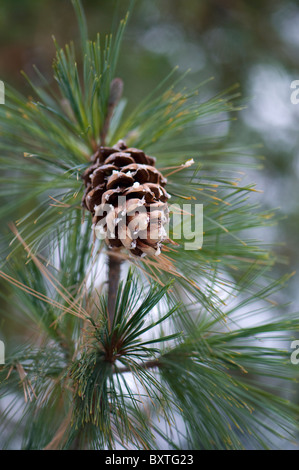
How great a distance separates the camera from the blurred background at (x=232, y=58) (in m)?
1.41

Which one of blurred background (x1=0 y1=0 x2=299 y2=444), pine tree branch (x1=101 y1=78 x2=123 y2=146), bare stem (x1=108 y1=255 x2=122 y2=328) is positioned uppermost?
blurred background (x1=0 y1=0 x2=299 y2=444)

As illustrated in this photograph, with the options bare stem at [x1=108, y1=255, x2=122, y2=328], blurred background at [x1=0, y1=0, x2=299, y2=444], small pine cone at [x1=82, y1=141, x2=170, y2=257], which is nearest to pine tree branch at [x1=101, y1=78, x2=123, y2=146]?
small pine cone at [x1=82, y1=141, x2=170, y2=257]

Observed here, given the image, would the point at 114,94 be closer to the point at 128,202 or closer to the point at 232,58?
the point at 128,202

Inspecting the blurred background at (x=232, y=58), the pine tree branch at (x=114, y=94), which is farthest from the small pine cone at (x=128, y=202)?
the blurred background at (x=232, y=58)

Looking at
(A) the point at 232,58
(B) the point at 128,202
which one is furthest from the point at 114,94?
(A) the point at 232,58

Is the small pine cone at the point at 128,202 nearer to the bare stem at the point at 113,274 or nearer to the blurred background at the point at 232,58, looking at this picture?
the bare stem at the point at 113,274

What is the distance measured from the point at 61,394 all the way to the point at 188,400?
18 centimetres

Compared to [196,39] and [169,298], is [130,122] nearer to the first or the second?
[169,298]

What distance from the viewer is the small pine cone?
21.9 inches

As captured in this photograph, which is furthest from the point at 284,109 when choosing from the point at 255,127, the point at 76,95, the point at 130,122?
the point at 76,95

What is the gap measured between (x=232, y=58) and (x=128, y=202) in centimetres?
122

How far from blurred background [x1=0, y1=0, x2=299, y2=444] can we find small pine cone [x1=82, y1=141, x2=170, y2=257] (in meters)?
0.85

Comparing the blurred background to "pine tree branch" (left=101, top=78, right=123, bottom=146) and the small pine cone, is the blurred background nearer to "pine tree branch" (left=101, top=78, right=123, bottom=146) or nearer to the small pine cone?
"pine tree branch" (left=101, top=78, right=123, bottom=146)

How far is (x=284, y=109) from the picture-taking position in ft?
5.39
